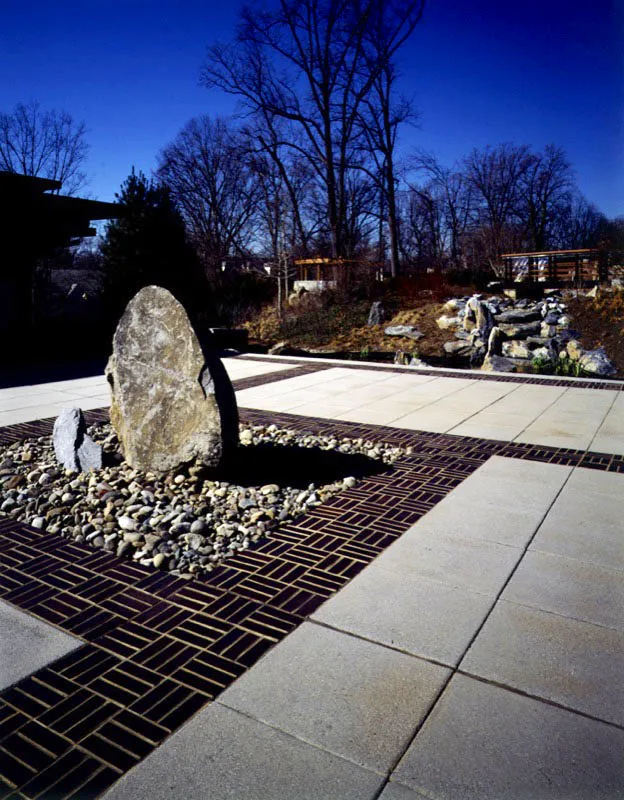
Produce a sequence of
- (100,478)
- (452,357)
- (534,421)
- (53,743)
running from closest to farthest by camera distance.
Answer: (53,743) < (100,478) < (534,421) < (452,357)

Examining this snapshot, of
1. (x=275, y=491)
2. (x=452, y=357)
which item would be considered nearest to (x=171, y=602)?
(x=275, y=491)

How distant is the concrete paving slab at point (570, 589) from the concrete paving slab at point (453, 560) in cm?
9

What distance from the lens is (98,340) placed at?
1464cm

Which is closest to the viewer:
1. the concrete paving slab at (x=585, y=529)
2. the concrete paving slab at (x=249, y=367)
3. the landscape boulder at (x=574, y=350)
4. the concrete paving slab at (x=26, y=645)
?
the concrete paving slab at (x=26, y=645)

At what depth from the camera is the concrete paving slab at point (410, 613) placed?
263 centimetres

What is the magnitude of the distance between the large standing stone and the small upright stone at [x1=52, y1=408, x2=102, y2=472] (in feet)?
0.99

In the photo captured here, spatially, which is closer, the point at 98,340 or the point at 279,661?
the point at 279,661

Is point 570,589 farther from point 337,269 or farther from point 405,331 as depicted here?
point 337,269

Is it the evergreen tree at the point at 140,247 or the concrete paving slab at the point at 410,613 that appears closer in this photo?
the concrete paving slab at the point at 410,613

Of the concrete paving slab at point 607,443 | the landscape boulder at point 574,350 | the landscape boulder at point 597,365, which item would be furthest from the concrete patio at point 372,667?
the landscape boulder at point 574,350

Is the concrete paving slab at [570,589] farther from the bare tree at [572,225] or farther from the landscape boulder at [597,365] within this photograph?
the bare tree at [572,225]

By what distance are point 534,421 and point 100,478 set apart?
475 centimetres

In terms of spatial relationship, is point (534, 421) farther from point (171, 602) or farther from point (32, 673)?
point (32, 673)

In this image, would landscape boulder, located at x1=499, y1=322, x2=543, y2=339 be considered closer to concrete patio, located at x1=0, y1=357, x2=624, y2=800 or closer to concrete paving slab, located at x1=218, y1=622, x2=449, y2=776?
concrete patio, located at x1=0, y1=357, x2=624, y2=800
